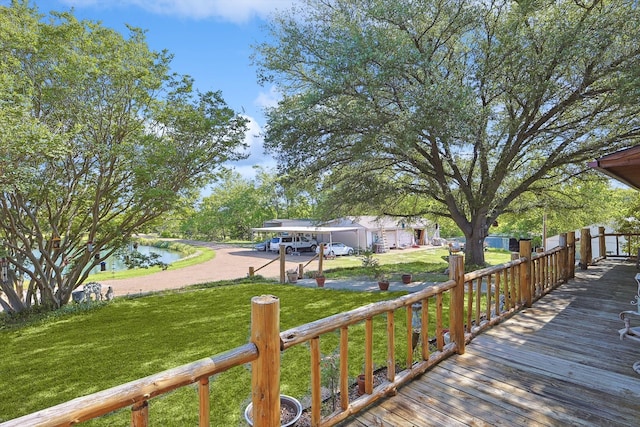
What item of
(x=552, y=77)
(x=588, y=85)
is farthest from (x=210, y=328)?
(x=588, y=85)

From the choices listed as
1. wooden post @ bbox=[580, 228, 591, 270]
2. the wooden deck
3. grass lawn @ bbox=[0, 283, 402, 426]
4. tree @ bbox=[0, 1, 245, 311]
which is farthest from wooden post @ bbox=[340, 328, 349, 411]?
wooden post @ bbox=[580, 228, 591, 270]

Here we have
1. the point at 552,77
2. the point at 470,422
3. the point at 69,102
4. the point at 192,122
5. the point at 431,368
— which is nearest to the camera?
the point at 470,422

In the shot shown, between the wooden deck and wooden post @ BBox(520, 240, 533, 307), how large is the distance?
1.54ft

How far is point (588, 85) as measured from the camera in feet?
→ 24.3

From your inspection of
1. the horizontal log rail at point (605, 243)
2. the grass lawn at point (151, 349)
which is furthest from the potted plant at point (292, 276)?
the horizontal log rail at point (605, 243)

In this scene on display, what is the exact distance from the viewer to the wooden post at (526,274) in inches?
183

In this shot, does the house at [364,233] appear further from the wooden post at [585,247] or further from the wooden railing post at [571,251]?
the wooden railing post at [571,251]

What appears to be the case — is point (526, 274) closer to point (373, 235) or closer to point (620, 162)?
point (620, 162)

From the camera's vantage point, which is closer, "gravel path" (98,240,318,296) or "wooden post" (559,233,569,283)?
"wooden post" (559,233,569,283)

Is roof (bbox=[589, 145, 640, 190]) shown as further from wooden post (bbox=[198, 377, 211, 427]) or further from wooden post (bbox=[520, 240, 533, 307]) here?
wooden post (bbox=[198, 377, 211, 427])

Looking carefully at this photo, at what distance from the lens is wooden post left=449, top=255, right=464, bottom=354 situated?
3.27 meters

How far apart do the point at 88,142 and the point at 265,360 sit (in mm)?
7814

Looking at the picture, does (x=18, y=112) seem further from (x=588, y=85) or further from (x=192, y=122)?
(x=588, y=85)

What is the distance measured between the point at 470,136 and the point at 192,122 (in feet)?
20.8
